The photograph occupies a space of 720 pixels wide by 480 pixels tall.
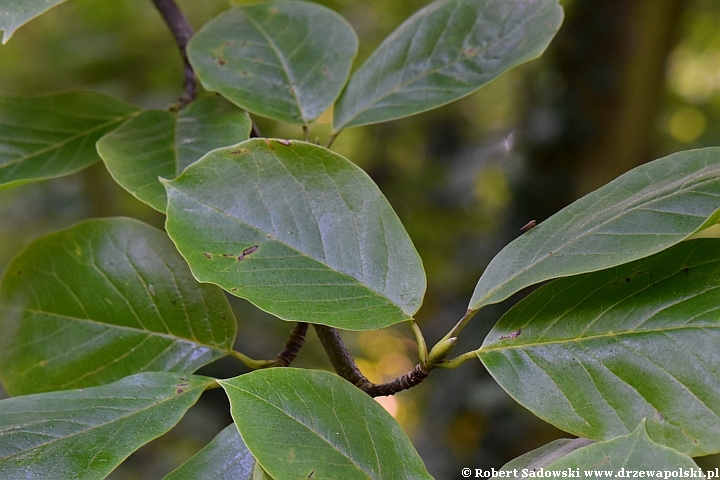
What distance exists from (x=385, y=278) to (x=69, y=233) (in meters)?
0.33

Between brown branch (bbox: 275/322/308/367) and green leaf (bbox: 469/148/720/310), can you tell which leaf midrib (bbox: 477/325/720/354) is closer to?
green leaf (bbox: 469/148/720/310)

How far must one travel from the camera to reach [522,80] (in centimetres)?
203

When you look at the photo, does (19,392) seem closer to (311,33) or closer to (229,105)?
(229,105)

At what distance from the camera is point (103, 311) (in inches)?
23.6

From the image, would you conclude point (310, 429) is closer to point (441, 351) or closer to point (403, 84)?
point (441, 351)

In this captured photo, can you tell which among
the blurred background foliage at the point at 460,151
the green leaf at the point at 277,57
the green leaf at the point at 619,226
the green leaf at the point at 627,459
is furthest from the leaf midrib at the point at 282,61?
the blurred background foliage at the point at 460,151

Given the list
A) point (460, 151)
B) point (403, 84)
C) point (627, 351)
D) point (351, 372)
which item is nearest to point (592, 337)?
point (627, 351)

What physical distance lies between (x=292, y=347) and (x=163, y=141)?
25 cm

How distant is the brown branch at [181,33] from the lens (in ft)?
2.48

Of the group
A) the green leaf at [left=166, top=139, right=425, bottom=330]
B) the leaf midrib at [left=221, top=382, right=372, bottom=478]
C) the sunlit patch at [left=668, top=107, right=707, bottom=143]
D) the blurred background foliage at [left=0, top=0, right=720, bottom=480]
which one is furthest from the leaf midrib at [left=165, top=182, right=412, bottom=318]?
the sunlit patch at [left=668, top=107, right=707, bottom=143]

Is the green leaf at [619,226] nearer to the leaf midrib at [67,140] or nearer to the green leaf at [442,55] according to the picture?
the green leaf at [442,55]

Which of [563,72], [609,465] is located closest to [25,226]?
[563,72]

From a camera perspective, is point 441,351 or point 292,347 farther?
point 292,347

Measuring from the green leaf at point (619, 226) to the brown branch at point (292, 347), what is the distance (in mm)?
166
